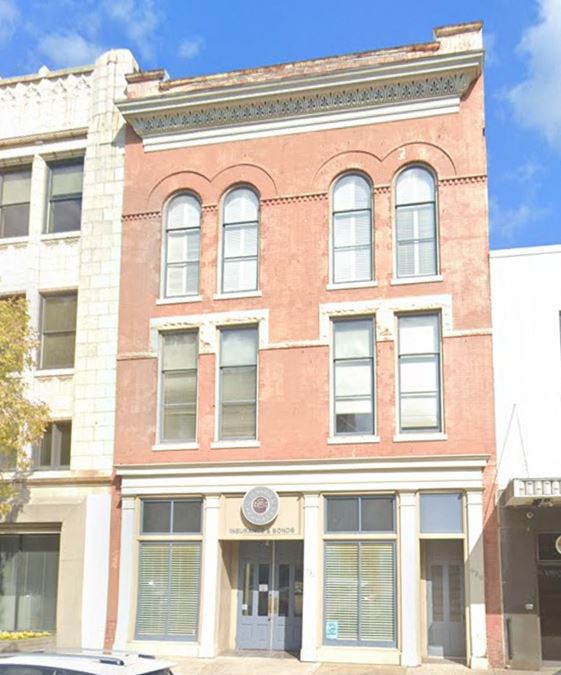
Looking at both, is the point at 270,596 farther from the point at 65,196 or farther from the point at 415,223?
the point at 65,196

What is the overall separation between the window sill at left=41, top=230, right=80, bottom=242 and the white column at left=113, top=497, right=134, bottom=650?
7.20m

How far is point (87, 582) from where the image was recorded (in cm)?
2238

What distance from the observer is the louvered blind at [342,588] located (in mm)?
20688

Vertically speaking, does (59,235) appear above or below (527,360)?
above

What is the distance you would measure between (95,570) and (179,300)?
22.6 ft

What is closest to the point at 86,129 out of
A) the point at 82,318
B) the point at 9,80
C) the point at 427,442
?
the point at 9,80

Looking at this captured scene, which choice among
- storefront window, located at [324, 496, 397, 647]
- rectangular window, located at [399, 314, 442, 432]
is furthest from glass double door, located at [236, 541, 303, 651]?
rectangular window, located at [399, 314, 442, 432]

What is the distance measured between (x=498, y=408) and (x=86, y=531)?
33.5 ft

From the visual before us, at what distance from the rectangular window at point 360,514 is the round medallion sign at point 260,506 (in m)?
1.23

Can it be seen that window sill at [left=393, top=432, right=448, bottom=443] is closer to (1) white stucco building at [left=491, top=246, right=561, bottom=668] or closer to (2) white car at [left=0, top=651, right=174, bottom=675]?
(1) white stucco building at [left=491, top=246, right=561, bottom=668]

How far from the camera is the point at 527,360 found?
20938mm

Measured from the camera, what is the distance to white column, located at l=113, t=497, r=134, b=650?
2192 centimetres

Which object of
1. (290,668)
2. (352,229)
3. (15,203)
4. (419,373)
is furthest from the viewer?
(15,203)

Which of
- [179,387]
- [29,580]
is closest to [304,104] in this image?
[179,387]
